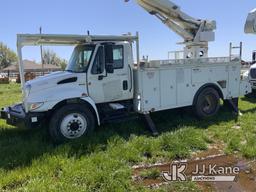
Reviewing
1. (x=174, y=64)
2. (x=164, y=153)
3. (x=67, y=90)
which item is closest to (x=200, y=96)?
(x=174, y=64)

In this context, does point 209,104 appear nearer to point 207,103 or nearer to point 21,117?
point 207,103

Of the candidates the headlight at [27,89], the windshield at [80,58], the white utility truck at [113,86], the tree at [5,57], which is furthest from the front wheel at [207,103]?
the tree at [5,57]

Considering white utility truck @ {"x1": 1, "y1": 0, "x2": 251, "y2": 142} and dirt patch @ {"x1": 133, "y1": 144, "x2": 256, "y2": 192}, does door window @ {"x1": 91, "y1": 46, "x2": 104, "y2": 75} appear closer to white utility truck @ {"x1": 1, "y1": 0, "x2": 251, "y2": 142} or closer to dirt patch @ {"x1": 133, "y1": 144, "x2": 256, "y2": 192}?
white utility truck @ {"x1": 1, "y1": 0, "x2": 251, "y2": 142}

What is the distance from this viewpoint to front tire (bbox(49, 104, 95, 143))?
680 centimetres

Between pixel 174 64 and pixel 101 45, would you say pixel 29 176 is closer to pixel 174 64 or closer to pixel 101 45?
pixel 101 45

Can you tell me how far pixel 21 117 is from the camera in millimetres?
6781

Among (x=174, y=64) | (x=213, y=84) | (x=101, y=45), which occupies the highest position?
(x=101, y=45)

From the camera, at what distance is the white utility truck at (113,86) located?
682 cm

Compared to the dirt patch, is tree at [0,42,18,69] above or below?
above

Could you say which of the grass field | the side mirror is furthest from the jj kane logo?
the side mirror

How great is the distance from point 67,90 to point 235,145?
3.91 meters

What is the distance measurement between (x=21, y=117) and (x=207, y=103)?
536 cm

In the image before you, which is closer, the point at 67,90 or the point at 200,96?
the point at 67,90

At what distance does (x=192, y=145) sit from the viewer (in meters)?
6.54
